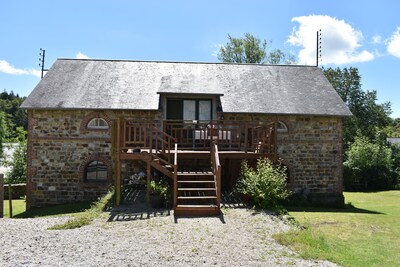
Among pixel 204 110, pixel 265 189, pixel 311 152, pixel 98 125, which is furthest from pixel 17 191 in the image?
pixel 311 152

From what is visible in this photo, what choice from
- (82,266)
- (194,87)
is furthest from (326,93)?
(82,266)

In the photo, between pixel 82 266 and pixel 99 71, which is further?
pixel 99 71

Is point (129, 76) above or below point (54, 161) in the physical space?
above

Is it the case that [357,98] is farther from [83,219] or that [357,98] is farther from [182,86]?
[83,219]

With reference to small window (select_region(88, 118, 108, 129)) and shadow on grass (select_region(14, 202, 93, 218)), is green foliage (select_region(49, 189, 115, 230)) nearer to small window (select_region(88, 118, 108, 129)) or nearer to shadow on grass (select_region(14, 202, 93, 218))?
shadow on grass (select_region(14, 202, 93, 218))

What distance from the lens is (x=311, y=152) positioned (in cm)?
1588

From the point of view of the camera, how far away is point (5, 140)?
32.7 metres

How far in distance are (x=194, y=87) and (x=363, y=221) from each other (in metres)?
8.77

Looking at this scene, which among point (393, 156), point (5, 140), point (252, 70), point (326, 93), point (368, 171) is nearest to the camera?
point (326, 93)

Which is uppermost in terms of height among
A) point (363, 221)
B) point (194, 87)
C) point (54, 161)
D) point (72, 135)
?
point (194, 87)

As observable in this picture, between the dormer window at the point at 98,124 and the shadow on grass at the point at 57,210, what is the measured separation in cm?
324

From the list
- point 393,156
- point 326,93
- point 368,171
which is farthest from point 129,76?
point 393,156

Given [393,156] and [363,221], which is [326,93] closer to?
[363,221]

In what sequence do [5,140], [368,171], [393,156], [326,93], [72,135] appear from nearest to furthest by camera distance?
[72,135] → [326,93] → [368,171] → [393,156] → [5,140]
